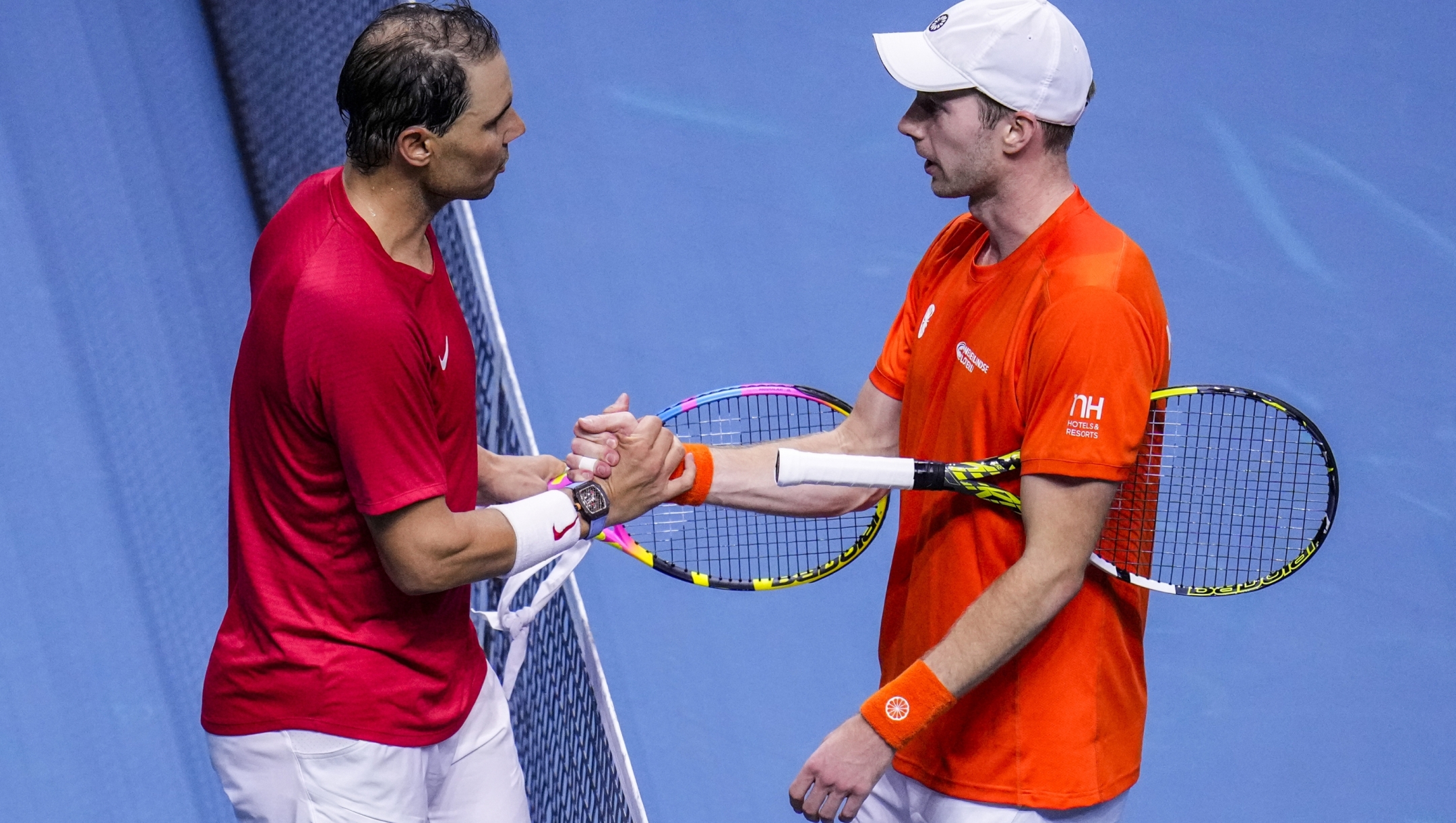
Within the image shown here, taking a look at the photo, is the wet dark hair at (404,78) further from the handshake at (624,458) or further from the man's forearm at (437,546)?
the handshake at (624,458)

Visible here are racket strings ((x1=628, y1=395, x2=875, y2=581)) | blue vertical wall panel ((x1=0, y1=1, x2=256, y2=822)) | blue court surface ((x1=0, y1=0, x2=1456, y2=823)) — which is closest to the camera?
racket strings ((x1=628, y1=395, x2=875, y2=581))

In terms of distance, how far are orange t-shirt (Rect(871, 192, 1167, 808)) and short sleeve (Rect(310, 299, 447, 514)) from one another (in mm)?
890

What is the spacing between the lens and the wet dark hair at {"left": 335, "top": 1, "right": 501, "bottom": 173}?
2.11 metres

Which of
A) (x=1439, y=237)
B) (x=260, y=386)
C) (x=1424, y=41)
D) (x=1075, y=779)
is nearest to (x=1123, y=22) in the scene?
(x=1424, y=41)

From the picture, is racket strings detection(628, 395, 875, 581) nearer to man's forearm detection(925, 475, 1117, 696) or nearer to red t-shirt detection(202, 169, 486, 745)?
man's forearm detection(925, 475, 1117, 696)

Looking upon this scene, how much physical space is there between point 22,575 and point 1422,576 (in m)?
3.99

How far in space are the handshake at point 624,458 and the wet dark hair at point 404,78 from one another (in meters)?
0.64

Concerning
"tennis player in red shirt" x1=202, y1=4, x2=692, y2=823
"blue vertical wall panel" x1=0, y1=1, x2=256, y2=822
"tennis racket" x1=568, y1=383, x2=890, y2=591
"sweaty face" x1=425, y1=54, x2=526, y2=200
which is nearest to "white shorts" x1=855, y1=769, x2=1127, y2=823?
"tennis racket" x1=568, y1=383, x2=890, y2=591

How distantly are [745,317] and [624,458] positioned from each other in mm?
2159

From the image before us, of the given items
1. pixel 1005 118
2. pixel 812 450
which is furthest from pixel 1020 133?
pixel 812 450

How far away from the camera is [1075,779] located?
7.62ft

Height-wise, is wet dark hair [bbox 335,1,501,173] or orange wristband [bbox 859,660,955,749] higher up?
wet dark hair [bbox 335,1,501,173]

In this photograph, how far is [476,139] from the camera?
218cm

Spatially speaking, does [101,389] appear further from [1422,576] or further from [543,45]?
[1422,576]
